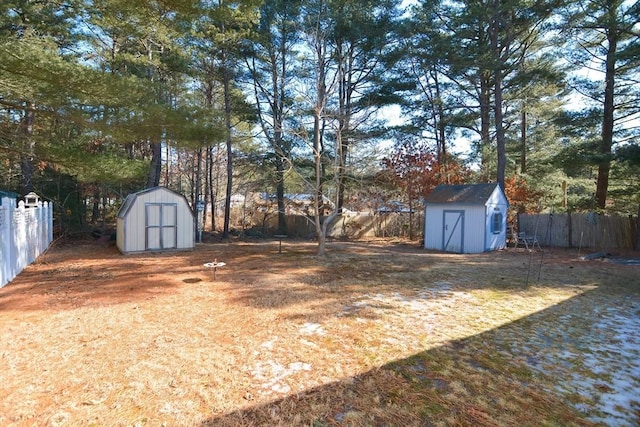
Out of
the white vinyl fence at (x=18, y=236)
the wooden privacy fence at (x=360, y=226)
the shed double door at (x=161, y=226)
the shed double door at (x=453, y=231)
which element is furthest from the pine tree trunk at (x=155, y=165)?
the shed double door at (x=453, y=231)

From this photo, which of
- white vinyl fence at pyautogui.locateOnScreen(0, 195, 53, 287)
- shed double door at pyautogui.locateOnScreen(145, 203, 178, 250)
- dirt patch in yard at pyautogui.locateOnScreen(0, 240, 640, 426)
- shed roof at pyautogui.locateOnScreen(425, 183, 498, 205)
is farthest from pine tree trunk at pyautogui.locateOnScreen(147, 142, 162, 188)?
shed roof at pyautogui.locateOnScreen(425, 183, 498, 205)

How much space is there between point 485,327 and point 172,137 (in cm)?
646

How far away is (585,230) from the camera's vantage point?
12578 mm

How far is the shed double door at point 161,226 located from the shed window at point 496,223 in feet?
35.8

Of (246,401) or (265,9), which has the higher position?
(265,9)

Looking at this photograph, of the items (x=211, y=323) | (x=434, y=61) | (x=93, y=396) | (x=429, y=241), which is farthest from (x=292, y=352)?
(x=434, y=61)

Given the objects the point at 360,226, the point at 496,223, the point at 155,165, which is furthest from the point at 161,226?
the point at 496,223

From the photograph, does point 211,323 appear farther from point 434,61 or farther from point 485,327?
point 434,61

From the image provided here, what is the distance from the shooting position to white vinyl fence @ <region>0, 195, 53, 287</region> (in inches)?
224

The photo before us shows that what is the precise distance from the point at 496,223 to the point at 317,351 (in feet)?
36.9

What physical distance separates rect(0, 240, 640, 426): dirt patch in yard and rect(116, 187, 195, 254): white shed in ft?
12.5

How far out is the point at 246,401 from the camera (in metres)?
2.57

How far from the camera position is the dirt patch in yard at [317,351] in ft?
8.16

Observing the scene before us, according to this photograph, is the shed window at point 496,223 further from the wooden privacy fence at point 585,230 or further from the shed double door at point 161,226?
the shed double door at point 161,226
